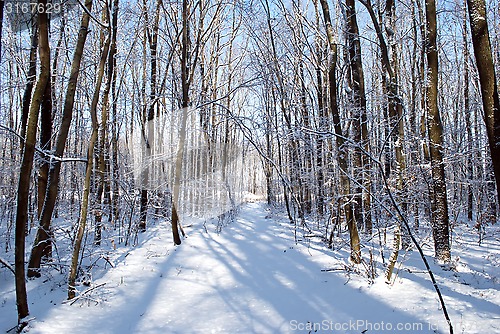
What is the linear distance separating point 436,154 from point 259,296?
13.3 feet

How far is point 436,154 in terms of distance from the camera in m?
5.37

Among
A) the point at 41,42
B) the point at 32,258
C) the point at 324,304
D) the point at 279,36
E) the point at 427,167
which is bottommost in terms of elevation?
the point at 324,304

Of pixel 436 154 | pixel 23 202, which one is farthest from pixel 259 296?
pixel 436 154

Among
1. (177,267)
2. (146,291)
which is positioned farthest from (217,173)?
(146,291)

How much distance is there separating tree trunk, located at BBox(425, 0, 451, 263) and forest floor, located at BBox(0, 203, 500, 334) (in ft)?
1.41

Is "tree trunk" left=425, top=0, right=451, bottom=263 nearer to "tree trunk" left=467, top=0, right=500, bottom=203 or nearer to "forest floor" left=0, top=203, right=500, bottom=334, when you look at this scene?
"forest floor" left=0, top=203, right=500, bottom=334

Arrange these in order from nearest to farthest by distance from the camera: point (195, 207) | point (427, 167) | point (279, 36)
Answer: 1. point (427, 167)
2. point (279, 36)
3. point (195, 207)

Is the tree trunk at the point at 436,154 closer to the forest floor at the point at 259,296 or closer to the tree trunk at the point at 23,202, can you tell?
the forest floor at the point at 259,296

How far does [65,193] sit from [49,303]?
35.7 ft

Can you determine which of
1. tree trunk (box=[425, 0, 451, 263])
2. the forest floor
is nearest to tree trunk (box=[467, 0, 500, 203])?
the forest floor

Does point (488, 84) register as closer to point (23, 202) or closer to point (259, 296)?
point (259, 296)

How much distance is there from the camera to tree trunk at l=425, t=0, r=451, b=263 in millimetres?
5273

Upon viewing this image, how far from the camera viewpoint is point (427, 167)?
5168 mm

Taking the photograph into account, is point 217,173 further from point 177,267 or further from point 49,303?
point 49,303
